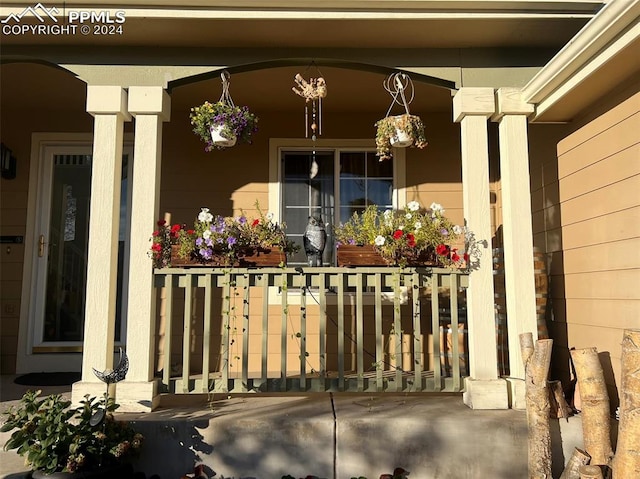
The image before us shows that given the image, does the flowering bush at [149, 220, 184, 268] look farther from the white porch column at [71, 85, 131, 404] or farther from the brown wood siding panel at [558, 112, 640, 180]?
the brown wood siding panel at [558, 112, 640, 180]

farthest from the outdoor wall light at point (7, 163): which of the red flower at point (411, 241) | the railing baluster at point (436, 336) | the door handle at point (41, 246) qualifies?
the railing baluster at point (436, 336)

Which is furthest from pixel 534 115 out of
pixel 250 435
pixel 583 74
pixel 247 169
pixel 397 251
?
pixel 250 435

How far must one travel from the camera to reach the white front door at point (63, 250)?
4199mm

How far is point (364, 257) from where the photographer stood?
9.95ft

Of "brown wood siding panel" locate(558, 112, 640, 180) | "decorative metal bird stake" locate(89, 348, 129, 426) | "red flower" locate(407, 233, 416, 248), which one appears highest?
"brown wood siding panel" locate(558, 112, 640, 180)

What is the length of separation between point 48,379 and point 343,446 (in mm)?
2690

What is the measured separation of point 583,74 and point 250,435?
279cm

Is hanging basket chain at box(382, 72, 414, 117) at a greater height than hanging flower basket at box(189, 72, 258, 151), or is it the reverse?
hanging basket chain at box(382, 72, 414, 117)

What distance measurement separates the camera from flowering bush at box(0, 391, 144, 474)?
7.27 ft

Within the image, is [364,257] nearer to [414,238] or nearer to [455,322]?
[414,238]

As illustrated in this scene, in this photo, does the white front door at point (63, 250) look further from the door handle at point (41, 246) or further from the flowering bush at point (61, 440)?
the flowering bush at point (61, 440)

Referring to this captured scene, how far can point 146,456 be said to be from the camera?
258cm

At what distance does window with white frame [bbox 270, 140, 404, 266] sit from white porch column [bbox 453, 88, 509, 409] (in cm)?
132

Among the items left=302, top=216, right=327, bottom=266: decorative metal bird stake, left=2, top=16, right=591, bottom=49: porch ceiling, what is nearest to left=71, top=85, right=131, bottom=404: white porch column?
left=2, top=16, right=591, bottom=49: porch ceiling
